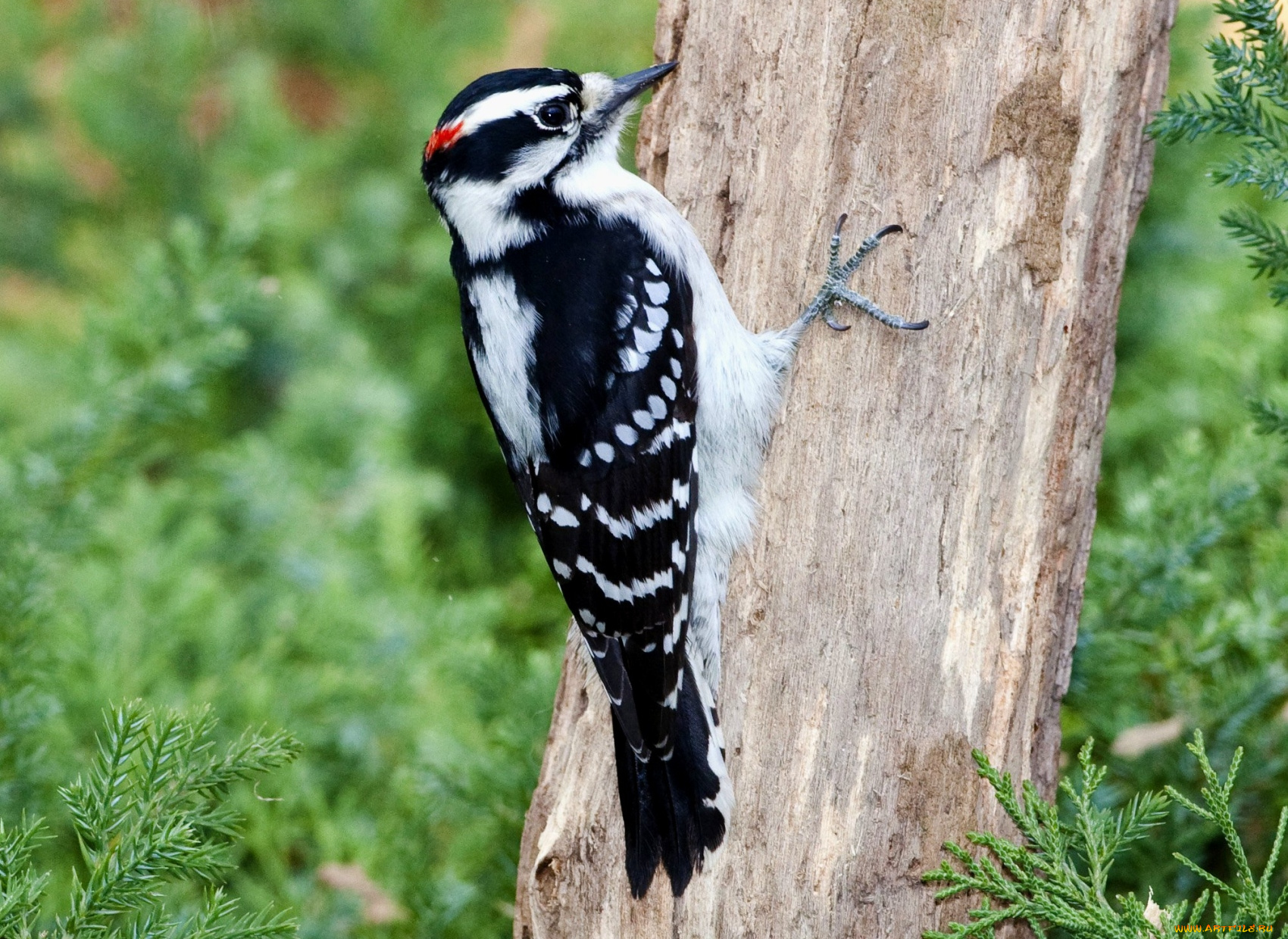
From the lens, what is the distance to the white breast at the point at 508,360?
9.12ft

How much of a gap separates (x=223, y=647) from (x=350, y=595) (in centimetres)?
46

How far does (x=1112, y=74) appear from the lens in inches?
94.9

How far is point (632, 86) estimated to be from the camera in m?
2.89

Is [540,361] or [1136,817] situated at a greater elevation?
[540,361]

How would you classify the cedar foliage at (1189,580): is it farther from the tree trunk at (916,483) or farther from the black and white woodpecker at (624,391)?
the black and white woodpecker at (624,391)

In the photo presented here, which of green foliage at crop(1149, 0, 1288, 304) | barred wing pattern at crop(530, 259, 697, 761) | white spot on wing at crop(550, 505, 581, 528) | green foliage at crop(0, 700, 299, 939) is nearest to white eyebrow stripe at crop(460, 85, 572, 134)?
barred wing pattern at crop(530, 259, 697, 761)

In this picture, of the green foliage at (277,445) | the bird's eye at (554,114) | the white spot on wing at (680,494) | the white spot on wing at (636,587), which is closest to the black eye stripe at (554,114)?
the bird's eye at (554,114)

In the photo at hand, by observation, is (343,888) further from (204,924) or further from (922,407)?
(922,407)

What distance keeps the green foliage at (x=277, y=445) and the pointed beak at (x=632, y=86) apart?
4.42ft

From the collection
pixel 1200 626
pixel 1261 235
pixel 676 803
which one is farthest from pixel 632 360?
pixel 1200 626

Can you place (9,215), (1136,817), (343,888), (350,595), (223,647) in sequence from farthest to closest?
(9,215), (350,595), (223,647), (343,888), (1136,817)

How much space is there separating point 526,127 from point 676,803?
1.63 metres

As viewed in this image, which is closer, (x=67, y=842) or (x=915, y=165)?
(x=915, y=165)

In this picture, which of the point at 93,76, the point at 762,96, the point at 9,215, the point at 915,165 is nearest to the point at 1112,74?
the point at 915,165
